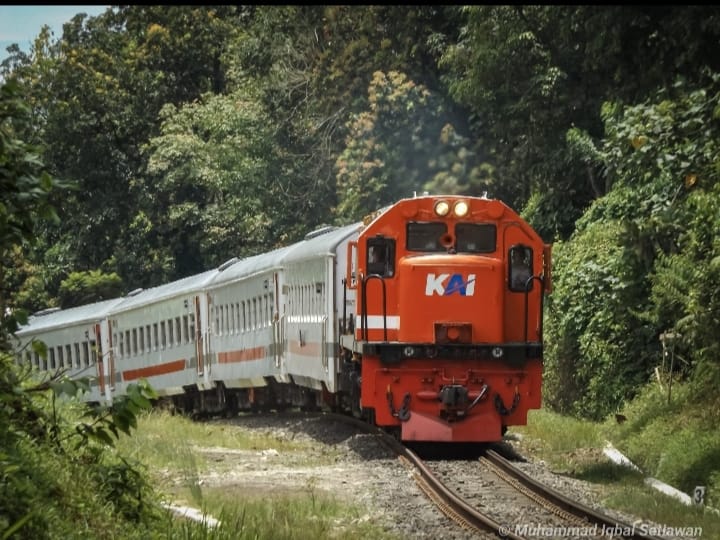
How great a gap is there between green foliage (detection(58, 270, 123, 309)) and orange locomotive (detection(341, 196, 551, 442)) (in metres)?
34.0

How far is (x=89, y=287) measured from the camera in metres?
49.8

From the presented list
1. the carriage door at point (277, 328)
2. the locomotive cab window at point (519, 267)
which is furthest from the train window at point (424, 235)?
the carriage door at point (277, 328)

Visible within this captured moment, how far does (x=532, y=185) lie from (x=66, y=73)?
25.0 metres

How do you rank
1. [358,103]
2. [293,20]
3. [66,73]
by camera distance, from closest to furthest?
[358,103]
[293,20]
[66,73]

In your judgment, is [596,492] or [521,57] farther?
[521,57]

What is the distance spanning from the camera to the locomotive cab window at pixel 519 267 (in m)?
17.0

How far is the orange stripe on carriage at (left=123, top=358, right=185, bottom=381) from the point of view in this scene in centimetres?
2992

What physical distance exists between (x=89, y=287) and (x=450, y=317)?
35.0 m

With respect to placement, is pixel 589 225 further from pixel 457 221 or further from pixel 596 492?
pixel 596 492

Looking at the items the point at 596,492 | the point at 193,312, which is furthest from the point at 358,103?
the point at 596,492

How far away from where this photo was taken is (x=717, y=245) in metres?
15.5

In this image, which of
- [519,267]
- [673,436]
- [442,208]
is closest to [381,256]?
[442,208]

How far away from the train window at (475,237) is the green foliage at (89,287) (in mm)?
34209

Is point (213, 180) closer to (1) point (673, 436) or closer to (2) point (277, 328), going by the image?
(2) point (277, 328)
